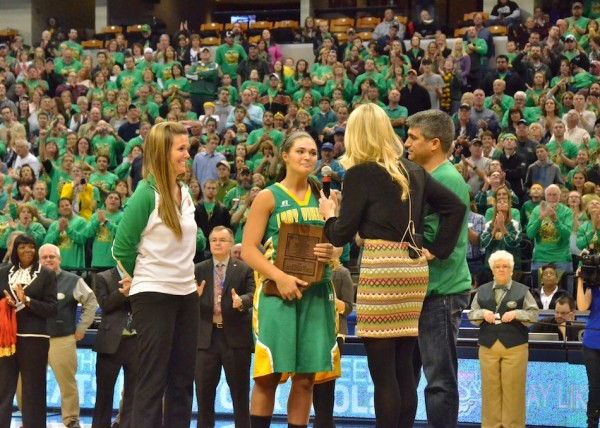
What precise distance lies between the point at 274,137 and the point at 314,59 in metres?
5.51

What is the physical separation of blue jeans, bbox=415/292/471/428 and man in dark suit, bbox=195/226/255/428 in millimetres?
3748

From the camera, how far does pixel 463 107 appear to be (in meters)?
16.0

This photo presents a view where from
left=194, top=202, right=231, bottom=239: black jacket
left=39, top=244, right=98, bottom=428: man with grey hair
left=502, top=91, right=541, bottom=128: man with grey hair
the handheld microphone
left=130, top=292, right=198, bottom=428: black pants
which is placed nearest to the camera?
left=130, top=292, right=198, bottom=428: black pants

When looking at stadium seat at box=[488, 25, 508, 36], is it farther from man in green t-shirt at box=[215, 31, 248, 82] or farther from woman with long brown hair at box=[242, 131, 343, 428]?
woman with long brown hair at box=[242, 131, 343, 428]

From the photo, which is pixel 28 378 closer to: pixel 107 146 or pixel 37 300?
pixel 37 300

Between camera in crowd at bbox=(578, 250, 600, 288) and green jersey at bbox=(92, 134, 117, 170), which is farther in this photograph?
green jersey at bbox=(92, 134, 117, 170)

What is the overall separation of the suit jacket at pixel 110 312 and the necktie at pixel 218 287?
0.83 metres

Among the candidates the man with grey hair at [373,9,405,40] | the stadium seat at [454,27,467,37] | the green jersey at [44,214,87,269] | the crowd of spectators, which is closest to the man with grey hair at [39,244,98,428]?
the crowd of spectators

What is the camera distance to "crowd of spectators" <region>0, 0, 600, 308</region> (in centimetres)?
1395

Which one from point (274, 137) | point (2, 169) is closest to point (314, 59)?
point (274, 137)

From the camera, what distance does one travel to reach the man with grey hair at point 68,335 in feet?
34.4

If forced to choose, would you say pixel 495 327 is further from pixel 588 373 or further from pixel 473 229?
pixel 473 229

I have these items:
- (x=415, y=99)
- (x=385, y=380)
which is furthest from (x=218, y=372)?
(x=415, y=99)

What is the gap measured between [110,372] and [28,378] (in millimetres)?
1229
